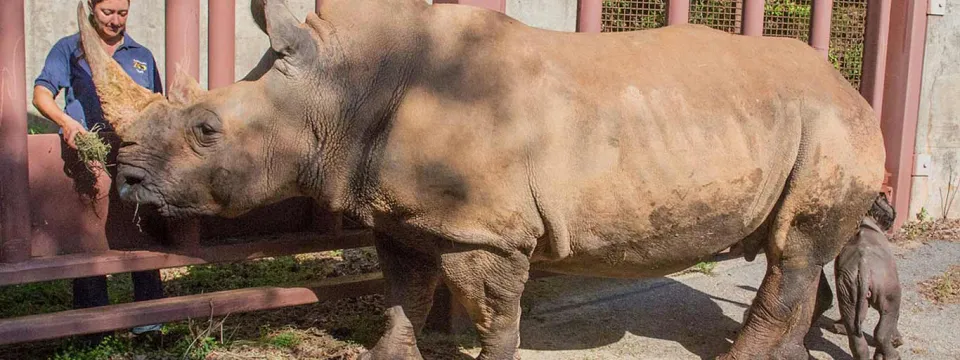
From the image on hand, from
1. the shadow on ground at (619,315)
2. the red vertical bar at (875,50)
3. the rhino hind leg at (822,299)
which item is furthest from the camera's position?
the red vertical bar at (875,50)

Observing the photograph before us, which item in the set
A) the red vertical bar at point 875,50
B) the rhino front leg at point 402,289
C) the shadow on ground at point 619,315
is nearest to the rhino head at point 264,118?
the rhino front leg at point 402,289

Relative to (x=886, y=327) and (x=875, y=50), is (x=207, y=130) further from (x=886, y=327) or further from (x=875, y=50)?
(x=875, y=50)

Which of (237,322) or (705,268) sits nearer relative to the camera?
(237,322)

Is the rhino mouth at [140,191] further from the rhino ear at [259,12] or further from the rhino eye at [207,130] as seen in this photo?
the rhino ear at [259,12]

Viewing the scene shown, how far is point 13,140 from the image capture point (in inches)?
202

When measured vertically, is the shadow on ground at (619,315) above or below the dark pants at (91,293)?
below

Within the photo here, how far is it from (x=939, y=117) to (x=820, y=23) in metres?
2.70

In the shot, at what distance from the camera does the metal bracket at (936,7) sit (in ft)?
31.7

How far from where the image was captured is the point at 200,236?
5.89 metres

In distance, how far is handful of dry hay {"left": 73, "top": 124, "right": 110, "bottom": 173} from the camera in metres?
5.19

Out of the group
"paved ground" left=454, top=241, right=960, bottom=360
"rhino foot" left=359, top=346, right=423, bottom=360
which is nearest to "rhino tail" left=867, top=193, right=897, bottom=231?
"paved ground" left=454, top=241, right=960, bottom=360

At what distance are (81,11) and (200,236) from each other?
158cm

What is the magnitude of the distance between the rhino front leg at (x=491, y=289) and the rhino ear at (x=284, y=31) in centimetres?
120

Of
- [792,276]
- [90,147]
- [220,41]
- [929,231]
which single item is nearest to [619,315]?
[792,276]
